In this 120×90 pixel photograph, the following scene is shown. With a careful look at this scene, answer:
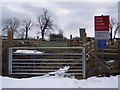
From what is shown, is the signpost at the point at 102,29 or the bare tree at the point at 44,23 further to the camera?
the bare tree at the point at 44,23

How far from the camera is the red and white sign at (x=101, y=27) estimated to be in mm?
12383

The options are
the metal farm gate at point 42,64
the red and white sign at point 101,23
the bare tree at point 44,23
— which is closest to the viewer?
the red and white sign at point 101,23

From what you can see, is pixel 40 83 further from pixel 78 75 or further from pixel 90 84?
pixel 78 75

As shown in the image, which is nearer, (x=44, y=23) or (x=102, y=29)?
(x=102, y=29)

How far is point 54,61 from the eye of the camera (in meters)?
14.3

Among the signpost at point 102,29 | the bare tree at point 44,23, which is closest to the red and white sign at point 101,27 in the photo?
the signpost at point 102,29

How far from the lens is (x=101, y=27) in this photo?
1250 cm

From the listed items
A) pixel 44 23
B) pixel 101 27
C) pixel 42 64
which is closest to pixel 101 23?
pixel 101 27

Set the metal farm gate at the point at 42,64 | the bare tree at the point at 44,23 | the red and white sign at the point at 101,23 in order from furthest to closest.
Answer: the bare tree at the point at 44,23 < the metal farm gate at the point at 42,64 < the red and white sign at the point at 101,23

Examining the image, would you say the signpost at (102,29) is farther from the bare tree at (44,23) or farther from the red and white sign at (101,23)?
the bare tree at (44,23)

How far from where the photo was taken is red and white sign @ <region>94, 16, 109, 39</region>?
12.4m

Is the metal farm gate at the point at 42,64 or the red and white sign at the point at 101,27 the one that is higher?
the red and white sign at the point at 101,27

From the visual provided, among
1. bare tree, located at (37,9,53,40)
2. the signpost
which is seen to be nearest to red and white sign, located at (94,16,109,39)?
the signpost

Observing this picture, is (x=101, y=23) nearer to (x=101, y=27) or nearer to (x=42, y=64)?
(x=101, y=27)
